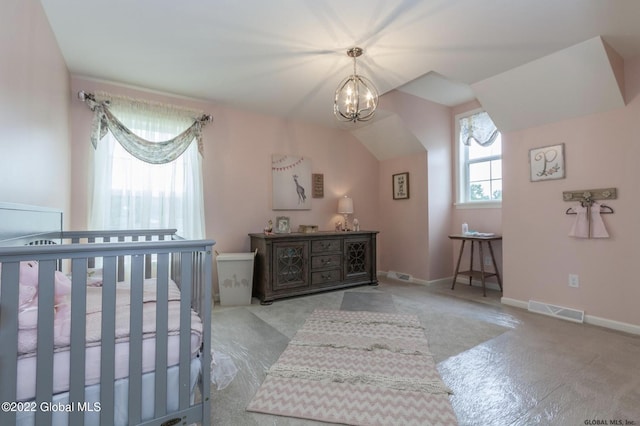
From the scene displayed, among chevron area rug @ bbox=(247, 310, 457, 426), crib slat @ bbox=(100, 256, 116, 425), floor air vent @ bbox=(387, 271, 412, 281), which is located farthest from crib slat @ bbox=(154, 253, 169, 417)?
floor air vent @ bbox=(387, 271, 412, 281)

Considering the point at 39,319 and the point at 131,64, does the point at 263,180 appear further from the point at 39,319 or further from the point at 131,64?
the point at 39,319

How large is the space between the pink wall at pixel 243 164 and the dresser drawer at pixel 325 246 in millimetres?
550

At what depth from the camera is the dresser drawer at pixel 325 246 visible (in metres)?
3.58

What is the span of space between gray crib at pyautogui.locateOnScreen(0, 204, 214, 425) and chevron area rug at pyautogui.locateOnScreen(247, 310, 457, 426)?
53 cm

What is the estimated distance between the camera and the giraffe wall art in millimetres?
3863

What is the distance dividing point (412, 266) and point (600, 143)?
246 centimetres

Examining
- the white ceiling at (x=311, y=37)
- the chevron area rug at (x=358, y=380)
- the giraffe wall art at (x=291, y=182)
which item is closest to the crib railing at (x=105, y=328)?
the chevron area rug at (x=358, y=380)

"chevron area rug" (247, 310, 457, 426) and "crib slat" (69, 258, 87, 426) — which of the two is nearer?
"crib slat" (69, 258, 87, 426)

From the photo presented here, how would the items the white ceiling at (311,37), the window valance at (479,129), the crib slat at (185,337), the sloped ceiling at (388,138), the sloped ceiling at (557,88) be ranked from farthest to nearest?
the sloped ceiling at (388,138), the window valance at (479,129), the sloped ceiling at (557,88), the white ceiling at (311,37), the crib slat at (185,337)

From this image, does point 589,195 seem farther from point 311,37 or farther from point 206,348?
point 206,348

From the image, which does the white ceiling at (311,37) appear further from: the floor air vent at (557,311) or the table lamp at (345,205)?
the floor air vent at (557,311)

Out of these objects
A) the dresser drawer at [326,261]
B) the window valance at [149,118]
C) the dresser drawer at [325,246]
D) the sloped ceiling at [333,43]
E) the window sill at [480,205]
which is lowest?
the dresser drawer at [326,261]

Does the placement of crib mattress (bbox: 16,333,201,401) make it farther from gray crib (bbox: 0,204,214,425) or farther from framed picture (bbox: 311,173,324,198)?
framed picture (bbox: 311,173,324,198)

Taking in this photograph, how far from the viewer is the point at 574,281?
2.73m
